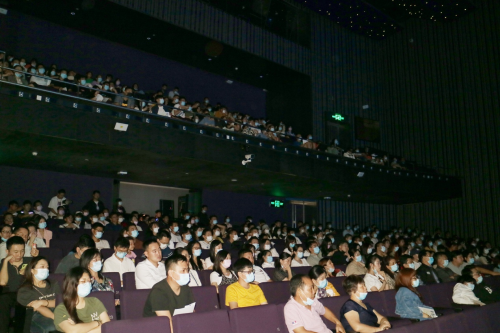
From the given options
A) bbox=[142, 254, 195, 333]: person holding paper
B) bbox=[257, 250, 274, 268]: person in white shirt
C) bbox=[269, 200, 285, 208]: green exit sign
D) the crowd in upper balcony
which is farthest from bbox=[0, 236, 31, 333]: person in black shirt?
bbox=[269, 200, 285, 208]: green exit sign

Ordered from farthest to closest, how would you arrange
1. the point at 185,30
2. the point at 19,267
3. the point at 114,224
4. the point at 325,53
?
1. the point at 325,53
2. the point at 185,30
3. the point at 114,224
4. the point at 19,267

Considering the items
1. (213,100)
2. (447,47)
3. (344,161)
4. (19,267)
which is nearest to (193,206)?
(213,100)

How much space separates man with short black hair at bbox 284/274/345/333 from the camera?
3.71m

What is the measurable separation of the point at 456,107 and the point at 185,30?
1093 cm

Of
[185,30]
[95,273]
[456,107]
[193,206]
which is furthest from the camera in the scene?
[456,107]

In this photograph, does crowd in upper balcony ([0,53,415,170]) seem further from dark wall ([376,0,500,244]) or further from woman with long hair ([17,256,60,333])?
woman with long hair ([17,256,60,333])

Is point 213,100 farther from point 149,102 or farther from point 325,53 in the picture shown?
point 149,102

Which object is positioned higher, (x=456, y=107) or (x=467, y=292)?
(x=456, y=107)

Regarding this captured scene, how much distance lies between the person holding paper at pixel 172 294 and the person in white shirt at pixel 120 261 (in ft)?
5.67

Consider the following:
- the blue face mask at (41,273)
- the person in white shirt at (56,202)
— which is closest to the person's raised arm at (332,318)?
the blue face mask at (41,273)

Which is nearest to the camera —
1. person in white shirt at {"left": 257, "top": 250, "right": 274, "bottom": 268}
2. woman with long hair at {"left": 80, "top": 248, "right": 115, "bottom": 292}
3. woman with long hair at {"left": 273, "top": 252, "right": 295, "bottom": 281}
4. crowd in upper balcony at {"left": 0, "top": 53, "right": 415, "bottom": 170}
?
woman with long hair at {"left": 80, "top": 248, "right": 115, "bottom": 292}

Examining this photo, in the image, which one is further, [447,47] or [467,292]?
[447,47]

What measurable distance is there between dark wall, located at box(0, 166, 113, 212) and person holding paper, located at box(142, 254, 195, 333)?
8968 mm

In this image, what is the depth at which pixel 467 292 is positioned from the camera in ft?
19.0
